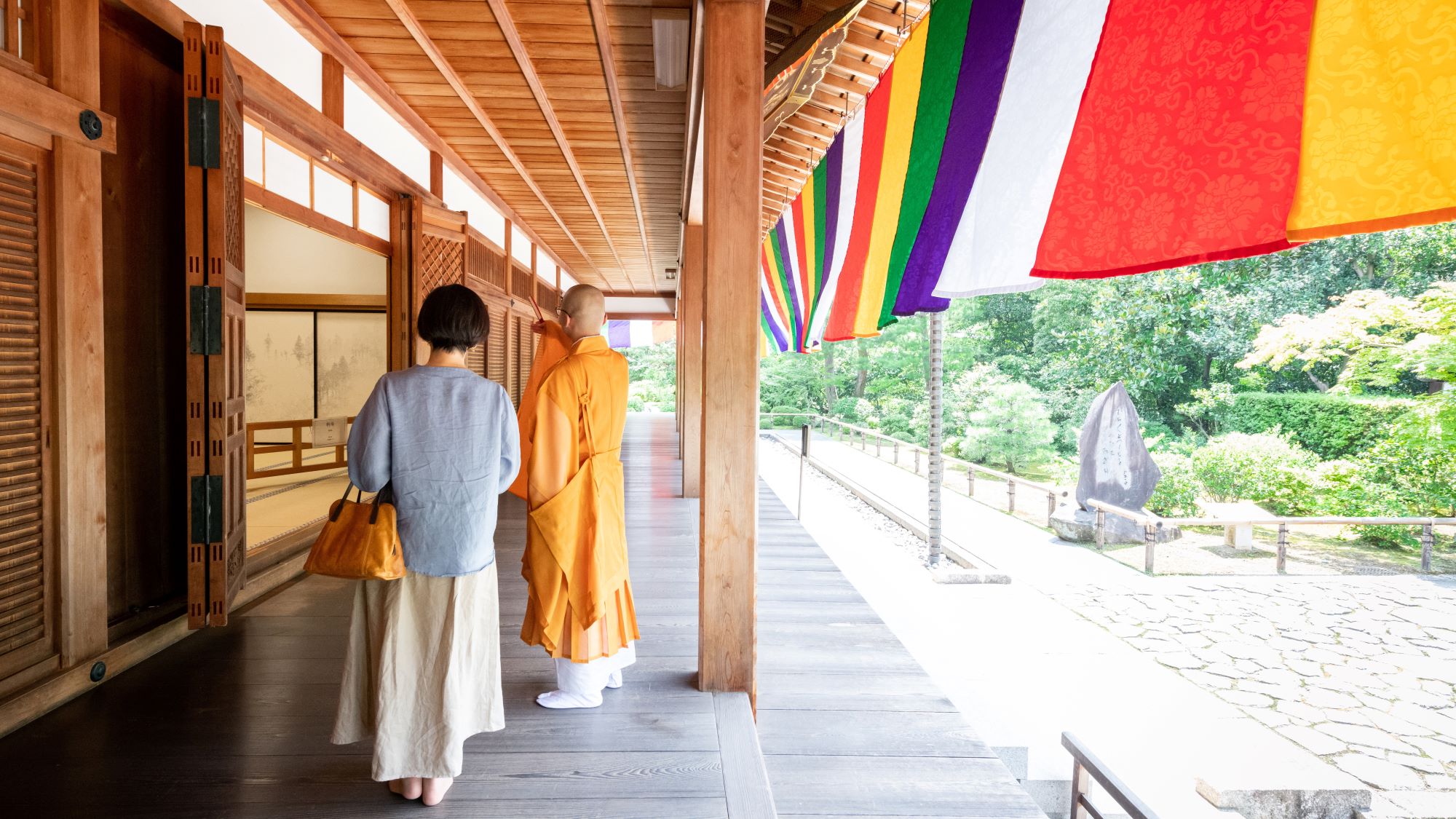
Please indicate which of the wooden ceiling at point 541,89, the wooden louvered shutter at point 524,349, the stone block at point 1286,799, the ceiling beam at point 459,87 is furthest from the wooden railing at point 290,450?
the stone block at point 1286,799

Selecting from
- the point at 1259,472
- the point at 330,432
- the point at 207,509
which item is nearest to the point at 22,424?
the point at 207,509

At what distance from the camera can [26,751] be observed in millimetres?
1990

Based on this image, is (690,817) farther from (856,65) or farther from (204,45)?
(856,65)

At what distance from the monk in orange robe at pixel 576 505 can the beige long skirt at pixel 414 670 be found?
478 mm

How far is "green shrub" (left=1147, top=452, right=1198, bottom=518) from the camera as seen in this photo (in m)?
13.9

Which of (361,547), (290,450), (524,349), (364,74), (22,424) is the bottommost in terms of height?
(290,450)

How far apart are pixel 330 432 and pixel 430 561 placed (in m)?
7.31

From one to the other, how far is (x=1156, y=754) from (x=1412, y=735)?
282 cm

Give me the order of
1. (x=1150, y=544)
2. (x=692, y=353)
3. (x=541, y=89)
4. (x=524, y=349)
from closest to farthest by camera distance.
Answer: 1. (x=541, y=89)
2. (x=692, y=353)
3. (x=524, y=349)
4. (x=1150, y=544)

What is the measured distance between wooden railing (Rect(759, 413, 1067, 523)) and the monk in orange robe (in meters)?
4.50

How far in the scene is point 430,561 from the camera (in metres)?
1.74

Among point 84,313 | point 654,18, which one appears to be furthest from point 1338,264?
point 84,313

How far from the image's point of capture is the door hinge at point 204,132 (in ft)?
8.63

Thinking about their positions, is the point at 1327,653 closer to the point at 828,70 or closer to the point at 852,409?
the point at 828,70
